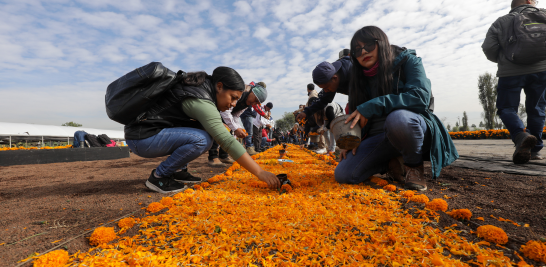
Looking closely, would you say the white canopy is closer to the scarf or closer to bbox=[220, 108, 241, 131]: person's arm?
bbox=[220, 108, 241, 131]: person's arm

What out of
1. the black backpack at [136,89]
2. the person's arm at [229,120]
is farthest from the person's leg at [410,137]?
the person's arm at [229,120]

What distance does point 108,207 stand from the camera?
204cm

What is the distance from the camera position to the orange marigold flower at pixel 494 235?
Answer: 116 centimetres

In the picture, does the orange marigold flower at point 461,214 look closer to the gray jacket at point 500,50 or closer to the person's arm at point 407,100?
the person's arm at point 407,100

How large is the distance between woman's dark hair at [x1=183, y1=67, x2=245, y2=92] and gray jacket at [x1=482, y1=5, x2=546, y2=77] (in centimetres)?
370

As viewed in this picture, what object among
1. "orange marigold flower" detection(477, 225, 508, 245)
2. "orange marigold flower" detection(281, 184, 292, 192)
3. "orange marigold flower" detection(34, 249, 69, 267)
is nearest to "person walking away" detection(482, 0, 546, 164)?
"orange marigold flower" detection(477, 225, 508, 245)

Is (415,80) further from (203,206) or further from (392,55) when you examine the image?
(203,206)

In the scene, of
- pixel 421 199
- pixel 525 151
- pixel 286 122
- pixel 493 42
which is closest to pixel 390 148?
pixel 421 199

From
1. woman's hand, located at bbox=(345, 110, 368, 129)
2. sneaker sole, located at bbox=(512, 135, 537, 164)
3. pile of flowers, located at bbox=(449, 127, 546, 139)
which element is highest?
woman's hand, located at bbox=(345, 110, 368, 129)

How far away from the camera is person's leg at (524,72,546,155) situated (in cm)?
323

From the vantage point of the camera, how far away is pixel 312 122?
6.45 meters

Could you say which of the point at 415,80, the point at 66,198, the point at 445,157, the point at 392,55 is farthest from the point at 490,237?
the point at 66,198

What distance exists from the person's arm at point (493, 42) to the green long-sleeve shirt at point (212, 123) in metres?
3.93

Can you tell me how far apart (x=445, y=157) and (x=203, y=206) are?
7.47 feet
